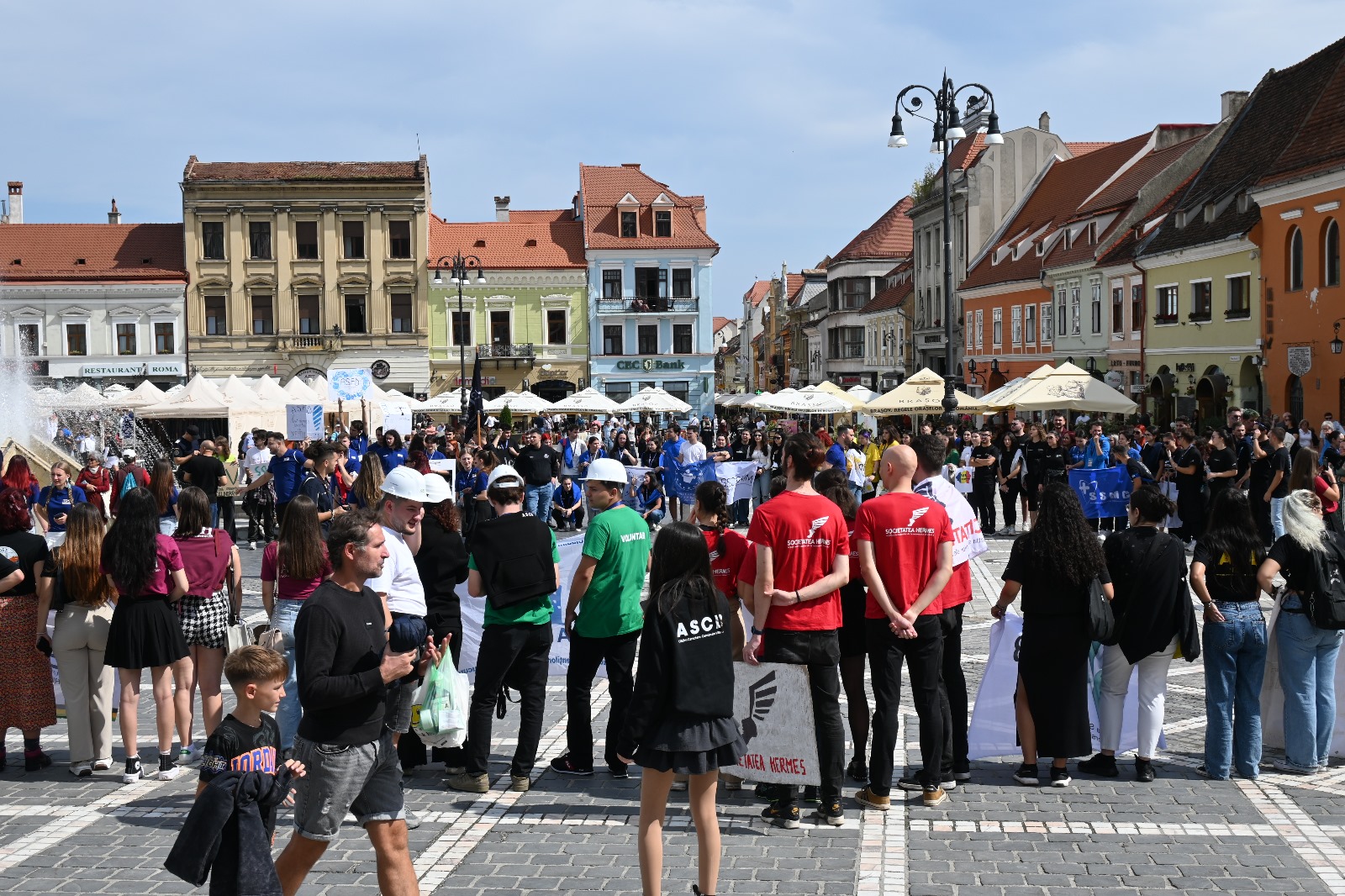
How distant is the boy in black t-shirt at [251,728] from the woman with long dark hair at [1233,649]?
16.7 feet

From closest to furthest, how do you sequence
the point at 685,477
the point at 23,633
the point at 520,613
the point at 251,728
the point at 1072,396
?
1. the point at 251,728
2. the point at 520,613
3. the point at 23,633
4. the point at 685,477
5. the point at 1072,396

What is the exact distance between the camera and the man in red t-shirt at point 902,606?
693 cm

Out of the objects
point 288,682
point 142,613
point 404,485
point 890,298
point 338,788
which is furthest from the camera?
point 890,298

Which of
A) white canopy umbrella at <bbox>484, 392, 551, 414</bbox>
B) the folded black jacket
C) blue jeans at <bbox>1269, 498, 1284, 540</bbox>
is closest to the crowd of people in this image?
the folded black jacket

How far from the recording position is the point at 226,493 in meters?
19.9

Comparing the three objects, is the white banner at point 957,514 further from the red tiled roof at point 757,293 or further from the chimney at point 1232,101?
the red tiled roof at point 757,293

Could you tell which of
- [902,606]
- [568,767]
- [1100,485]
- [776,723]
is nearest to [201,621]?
[568,767]

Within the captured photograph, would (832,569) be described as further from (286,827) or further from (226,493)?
(226,493)

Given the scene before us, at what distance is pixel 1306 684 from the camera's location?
25.3 feet

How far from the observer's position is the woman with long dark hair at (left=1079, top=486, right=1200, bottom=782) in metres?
7.41

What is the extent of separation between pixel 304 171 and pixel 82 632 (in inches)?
2226

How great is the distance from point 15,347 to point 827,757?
62388 mm

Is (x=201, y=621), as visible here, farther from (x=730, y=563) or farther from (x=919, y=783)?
(x=919, y=783)

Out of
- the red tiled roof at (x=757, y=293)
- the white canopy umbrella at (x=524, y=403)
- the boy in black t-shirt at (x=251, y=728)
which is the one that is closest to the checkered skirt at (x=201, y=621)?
the boy in black t-shirt at (x=251, y=728)
